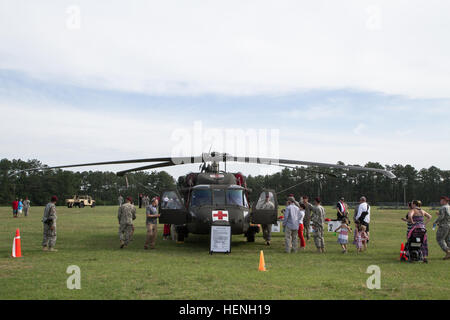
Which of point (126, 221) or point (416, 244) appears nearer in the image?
point (416, 244)

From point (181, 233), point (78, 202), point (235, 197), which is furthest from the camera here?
point (78, 202)

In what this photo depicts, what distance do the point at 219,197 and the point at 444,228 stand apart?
23.3 feet

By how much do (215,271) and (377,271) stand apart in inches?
150

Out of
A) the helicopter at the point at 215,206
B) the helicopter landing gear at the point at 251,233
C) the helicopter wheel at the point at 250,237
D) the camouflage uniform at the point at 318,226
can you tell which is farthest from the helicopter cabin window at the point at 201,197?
the camouflage uniform at the point at 318,226

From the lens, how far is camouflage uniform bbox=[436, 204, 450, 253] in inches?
472

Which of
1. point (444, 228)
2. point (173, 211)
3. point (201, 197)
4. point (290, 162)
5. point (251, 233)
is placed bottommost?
point (251, 233)

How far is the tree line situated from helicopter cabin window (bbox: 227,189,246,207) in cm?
8585

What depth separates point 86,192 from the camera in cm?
14600

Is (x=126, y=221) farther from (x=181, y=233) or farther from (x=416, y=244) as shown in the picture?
(x=416, y=244)

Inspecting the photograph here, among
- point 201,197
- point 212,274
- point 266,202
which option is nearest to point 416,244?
point 266,202

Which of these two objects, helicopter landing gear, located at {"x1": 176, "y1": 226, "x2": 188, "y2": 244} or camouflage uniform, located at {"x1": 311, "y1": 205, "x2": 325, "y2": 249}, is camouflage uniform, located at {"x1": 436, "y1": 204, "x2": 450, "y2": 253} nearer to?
camouflage uniform, located at {"x1": 311, "y1": 205, "x2": 325, "y2": 249}

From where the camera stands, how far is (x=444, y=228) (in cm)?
1202
